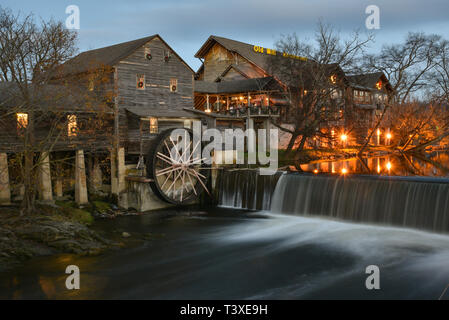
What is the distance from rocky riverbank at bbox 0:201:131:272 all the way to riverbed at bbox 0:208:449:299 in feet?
1.79

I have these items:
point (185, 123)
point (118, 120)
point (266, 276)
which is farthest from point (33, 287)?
point (185, 123)

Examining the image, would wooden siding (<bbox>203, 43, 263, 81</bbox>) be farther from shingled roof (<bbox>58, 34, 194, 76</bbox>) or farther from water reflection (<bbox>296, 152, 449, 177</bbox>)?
shingled roof (<bbox>58, 34, 194, 76</bbox>)

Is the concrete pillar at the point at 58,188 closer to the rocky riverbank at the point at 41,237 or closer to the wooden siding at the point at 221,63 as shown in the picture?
the rocky riverbank at the point at 41,237

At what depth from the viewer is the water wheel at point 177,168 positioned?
2091cm

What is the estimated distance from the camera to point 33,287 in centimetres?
1054

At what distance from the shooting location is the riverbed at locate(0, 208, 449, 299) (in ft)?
34.1

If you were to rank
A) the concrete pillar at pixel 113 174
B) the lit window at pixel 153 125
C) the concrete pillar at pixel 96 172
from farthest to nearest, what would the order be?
the lit window at pixel 153 125, the concrete pillar at pixel 96 172, the concrete pillar at pixel 113 174

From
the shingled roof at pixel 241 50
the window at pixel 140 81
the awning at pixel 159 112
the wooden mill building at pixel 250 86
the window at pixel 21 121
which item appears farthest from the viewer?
the shingled roof at pixel 241 50

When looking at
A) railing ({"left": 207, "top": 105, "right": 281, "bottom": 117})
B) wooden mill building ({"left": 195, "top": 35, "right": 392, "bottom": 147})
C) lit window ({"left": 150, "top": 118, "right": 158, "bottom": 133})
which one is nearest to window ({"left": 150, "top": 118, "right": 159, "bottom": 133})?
lit window ({"left": 150, "top": 118, "right": 158, "bottom": 133})

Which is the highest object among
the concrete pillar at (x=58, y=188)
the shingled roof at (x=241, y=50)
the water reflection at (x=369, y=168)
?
the shingled roof at (x=241, y=50)

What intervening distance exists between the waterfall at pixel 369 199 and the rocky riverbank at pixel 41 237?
9175 mm

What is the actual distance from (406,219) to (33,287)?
13444 mm

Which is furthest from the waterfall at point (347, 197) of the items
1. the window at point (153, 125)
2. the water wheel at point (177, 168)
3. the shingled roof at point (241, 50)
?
the shingled roof at point (241, 50)

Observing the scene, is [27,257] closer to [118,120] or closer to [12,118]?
[12,118]
